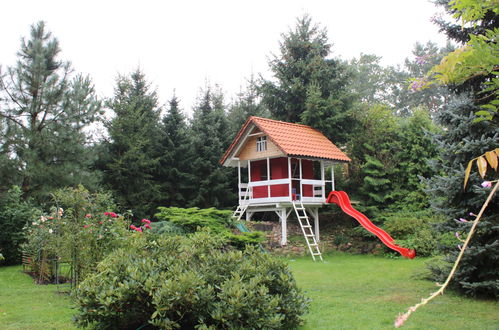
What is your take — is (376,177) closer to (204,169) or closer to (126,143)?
(204,169)

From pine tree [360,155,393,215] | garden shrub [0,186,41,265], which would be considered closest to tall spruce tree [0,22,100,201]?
garden shrub [0,186,41,265]

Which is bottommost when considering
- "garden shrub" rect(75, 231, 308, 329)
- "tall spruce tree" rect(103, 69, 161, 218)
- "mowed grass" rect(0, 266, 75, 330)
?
"mowed grass" rect(0, 266, 75, 330)

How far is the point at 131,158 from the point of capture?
19.5 metres

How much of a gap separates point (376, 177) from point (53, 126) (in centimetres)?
1371

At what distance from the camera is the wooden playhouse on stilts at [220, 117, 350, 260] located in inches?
661

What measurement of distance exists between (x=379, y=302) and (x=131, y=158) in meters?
14.6

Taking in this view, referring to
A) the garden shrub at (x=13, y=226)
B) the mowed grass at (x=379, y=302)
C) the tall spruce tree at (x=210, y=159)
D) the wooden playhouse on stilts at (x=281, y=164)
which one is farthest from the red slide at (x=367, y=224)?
A: the garden shrub at (x=13, y=226)

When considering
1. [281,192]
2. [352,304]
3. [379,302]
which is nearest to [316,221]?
[281,192]

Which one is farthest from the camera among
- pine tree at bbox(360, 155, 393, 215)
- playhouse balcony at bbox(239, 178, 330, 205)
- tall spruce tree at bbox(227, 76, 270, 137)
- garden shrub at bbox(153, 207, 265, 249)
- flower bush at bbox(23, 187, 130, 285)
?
tall spruce tree at bbox(227, 76, 270, 137)

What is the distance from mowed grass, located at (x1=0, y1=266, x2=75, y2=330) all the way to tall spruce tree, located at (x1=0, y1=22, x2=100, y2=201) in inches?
207

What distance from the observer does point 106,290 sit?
5.45 metres

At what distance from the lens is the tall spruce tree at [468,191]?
7.45 meters

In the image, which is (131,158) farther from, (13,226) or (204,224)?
(204,224)

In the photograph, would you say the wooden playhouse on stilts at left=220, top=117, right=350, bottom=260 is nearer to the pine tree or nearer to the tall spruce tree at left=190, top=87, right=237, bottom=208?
the pine tree
